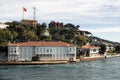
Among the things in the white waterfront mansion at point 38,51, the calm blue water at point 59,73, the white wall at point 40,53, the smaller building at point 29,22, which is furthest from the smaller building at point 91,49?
the calm blue water at point 59,73

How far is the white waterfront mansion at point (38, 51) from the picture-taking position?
7931 centimetres

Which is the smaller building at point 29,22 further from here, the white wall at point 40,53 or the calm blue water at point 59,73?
the calm blue water at point 59,73

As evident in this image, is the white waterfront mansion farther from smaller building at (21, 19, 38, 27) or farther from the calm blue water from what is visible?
smaller building at (21, 19, 38, 27)

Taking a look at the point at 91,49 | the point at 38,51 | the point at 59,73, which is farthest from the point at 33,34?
the point at 59,73

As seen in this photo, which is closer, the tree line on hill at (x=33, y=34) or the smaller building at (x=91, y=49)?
the tree line on hill at (x=33, y=34)

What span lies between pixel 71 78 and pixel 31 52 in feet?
113

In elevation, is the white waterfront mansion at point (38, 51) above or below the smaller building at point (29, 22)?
below

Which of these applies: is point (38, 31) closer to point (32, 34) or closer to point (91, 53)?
point (32, 34)

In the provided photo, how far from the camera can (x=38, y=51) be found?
80688 mm

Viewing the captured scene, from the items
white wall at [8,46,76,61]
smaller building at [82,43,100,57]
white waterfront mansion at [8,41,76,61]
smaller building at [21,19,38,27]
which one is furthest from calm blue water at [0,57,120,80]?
smaller building at [21,19,38,27]

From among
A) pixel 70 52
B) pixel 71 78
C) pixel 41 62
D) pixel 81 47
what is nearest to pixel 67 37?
pixel 81 47

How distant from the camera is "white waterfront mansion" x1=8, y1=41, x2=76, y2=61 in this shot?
260 feet

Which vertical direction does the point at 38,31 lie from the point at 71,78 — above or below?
above

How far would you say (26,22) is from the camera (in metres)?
113
